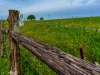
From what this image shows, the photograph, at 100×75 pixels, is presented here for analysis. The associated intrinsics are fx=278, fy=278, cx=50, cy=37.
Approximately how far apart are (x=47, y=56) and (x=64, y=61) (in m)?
0.56

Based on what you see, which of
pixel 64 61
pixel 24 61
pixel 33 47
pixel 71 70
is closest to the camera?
pixel 71 70

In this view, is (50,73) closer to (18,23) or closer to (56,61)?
(18,23)

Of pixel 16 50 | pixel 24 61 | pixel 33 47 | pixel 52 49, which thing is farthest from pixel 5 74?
pixel 52 49

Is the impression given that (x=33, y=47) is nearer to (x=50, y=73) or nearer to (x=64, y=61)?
(x=64, y=61)

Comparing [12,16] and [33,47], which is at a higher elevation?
[12,16]

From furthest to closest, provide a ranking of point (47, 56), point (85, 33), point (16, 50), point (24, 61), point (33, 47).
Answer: point (85, 33)
point (24, 61)
point (16, 50)
point (33, 47)
point (47, 56)

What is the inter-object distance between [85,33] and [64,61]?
29.7ft

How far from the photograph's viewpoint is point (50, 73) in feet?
23.0

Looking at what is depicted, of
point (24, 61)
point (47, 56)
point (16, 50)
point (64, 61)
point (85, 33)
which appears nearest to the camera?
point (64, 61)

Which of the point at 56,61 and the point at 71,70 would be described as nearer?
the point at 71,70

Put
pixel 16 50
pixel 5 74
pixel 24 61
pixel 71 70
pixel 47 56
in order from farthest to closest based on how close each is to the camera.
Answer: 1. pixel 24 61
2. pixel 5 74
3. pixel 16 50
4. pixel 47 56
5. pixel 71 70

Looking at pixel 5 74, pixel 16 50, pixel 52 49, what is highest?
pixel 52 49

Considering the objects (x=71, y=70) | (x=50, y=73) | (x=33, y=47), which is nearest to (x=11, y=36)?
(x=50, y=73)

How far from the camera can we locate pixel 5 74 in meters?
7.95
